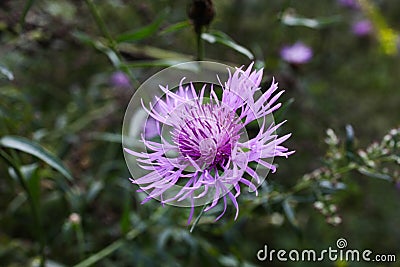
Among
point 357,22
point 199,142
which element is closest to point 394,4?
point 357,22

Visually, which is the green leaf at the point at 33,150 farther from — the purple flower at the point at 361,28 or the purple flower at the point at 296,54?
the purple flower at the point at 361,28

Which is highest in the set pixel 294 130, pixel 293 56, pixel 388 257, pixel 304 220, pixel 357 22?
pixel 357 22

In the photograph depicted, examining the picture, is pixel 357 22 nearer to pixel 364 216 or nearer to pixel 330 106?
pixel 330 106

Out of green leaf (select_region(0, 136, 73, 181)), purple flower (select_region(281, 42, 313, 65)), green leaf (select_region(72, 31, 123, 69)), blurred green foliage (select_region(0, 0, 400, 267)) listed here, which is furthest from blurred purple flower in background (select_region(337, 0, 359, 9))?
green leaf (select_region(0, 136, 73, 181))

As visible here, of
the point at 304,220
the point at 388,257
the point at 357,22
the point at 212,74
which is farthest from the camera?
the point at 357,22

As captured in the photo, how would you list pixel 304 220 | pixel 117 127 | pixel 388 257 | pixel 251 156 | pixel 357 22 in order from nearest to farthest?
pixel 251 156, pixel 388 257, pixel 117 127, pixel 304 220, pixel 357 22

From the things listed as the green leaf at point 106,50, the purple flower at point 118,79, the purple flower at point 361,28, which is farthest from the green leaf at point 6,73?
the purple flower at point 361,28

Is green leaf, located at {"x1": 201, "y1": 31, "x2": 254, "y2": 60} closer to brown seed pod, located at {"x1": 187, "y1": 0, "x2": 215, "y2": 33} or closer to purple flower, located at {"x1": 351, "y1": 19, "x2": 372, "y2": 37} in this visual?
brown seed pod, located at {"x1": 187, "y1": 0, "x2": 215, "y2": 33}

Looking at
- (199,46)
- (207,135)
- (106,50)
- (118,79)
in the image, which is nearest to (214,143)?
(207,135)
